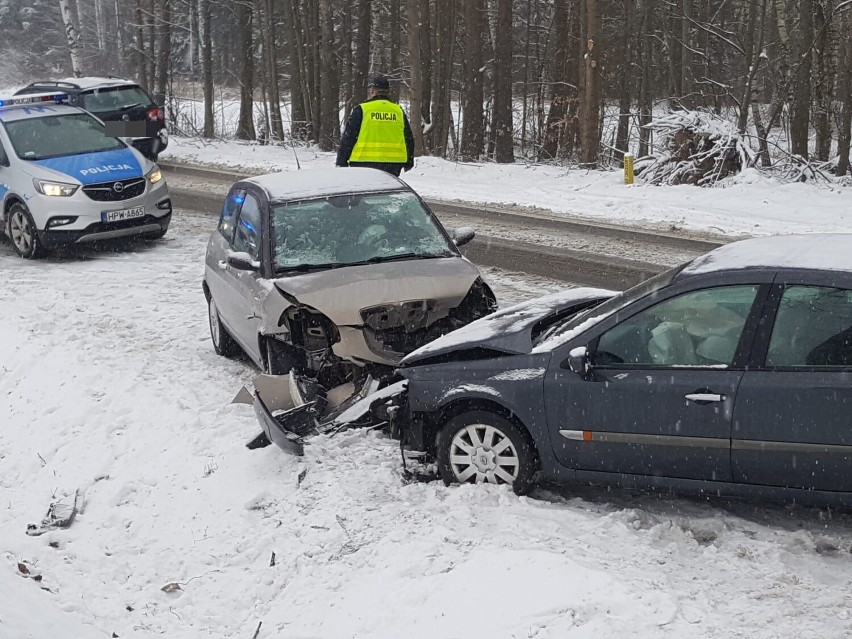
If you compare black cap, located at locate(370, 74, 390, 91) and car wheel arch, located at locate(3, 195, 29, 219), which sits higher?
black cap, located at locate(370, 74, 390, 91)

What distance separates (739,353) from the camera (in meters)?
4.92

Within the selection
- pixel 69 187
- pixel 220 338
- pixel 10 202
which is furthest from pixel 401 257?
pixel 10 202

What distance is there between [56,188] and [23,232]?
0.86 m

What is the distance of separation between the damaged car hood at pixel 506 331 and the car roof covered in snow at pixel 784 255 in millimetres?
995

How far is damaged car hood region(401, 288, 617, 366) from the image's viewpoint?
222 inches

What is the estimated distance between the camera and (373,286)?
7.03 meters

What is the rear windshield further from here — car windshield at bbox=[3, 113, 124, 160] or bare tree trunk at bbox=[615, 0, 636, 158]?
bare tree trunk at bbox=[615, 0, 636, 158]

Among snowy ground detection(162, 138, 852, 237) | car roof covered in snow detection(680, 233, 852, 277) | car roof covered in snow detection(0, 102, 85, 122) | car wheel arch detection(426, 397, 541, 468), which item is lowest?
car wheel arch detection(426, 397, 541, 468)

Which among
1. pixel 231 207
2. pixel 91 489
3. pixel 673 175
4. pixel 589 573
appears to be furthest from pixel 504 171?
pixel 589 573

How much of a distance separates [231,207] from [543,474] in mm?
4398

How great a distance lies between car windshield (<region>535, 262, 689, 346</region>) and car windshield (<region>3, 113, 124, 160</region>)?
9.63 metres

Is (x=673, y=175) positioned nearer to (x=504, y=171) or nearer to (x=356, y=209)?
(x=504, y=171)

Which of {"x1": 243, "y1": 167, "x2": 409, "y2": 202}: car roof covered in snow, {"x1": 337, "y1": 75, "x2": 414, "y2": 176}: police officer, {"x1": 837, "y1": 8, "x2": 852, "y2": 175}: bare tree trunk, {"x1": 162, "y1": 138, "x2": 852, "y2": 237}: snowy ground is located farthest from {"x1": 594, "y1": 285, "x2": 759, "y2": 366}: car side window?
{"x1": 837, "y1": 8, "x2": 852, "y2": 175}: bare tree trunk

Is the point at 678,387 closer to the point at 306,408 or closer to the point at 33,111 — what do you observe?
the point at 306,408
